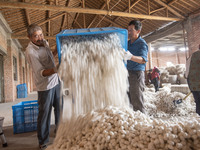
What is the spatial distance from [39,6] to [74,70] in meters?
4.05

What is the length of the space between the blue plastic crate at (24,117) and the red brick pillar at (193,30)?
254 inches

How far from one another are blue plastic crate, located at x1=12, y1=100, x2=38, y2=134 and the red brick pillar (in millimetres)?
6457

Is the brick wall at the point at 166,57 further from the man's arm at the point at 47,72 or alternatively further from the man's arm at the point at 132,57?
the man's arm at the point at 47,72

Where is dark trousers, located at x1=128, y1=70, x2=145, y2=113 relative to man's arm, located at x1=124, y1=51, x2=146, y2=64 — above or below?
below

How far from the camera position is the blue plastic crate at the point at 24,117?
7.84 feet

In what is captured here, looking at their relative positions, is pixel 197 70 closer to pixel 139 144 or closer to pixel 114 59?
pixel 114 59

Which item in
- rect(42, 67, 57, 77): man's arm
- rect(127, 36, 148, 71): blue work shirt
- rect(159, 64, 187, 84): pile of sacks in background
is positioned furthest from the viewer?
rect(159, 64, 187, 84): pile of sacks in background

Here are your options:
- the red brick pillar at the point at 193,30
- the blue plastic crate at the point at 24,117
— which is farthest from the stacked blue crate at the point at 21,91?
the red brick pillar at the point at 193,30

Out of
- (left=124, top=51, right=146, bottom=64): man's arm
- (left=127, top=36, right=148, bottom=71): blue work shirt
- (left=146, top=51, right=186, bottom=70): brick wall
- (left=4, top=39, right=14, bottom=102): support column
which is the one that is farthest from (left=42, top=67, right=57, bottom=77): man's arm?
(left=146, top=51, right=186, bottom=70): brick wall

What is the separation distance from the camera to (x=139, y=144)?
1.06m

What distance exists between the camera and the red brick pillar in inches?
243

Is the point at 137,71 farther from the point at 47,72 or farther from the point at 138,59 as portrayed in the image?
the point at 47,72

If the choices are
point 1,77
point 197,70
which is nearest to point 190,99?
point 197,70

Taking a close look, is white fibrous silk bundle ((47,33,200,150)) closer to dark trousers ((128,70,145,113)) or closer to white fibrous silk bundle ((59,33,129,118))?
white fibrous silk bundle ((59,33,129,118))
